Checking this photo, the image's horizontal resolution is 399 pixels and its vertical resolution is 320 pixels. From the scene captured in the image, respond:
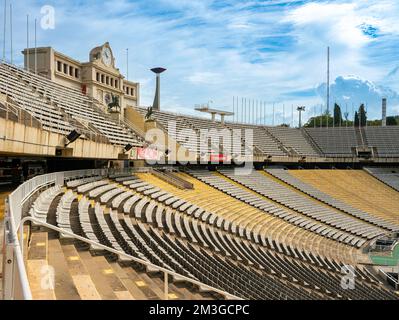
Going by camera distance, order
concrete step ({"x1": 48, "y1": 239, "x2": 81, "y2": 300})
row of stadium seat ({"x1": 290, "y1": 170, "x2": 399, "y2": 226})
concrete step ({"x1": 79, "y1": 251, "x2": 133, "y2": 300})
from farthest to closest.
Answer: row of stadium seat ({"x1": 290, "y1": 170, "x2": 399, "y2": 226}) → concrete step ({"x1": 79, "y1": 251, "x2": 133, "y2": 300}) → concrete step ({"x1": 48, "y1": 239, "x2": 81, "y2": 300})

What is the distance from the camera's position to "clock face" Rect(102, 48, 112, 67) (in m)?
36.3

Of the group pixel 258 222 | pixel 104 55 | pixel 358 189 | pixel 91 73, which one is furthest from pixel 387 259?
pixel 104 55

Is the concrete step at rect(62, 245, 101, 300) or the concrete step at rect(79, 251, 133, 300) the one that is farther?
the concrete step at rect(79, 251, 133, 300)

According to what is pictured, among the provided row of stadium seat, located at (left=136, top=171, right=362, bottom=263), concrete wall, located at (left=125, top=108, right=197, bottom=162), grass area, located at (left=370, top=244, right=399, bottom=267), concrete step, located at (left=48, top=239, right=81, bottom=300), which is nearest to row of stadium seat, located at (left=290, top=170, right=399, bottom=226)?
grass area, located at (left=370, top=244, right=399, bottom=267)

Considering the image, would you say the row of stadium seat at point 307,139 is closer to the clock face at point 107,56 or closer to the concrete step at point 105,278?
the clock face at point 107,56

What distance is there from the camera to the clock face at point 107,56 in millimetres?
36309

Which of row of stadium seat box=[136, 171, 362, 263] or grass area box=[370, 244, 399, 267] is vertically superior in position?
row of stadium seat box=[136, 171, 362, 263]

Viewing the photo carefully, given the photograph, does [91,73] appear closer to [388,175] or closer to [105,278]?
[105,278]

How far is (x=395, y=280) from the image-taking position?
2111 cm

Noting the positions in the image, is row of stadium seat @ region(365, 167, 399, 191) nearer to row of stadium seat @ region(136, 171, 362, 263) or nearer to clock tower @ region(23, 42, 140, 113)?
row of stadium seat @ region(136, 171, 362, 263)

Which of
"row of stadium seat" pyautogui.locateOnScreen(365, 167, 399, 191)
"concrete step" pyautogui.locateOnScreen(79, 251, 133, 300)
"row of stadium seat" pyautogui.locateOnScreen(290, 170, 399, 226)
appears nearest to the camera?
"concrete step" pyautogui.locateOnScreen(79, 251, 133, 300)

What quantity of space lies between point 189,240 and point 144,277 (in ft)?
25.6

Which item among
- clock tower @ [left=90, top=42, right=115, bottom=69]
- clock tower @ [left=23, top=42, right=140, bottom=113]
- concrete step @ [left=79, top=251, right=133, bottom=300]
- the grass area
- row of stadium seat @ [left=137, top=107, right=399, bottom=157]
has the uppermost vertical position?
clock tower @ [left=90, top=42, right=115, bottom=69]
